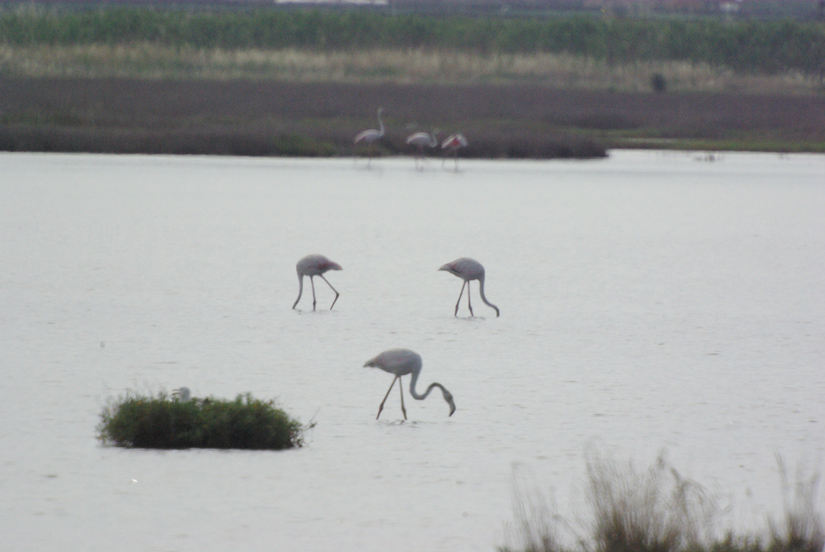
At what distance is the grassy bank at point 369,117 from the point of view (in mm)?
32031

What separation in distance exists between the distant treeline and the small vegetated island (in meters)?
0.09

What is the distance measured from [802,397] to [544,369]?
67.5 inches

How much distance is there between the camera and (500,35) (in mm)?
55969

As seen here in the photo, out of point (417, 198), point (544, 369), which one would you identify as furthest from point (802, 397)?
point (417, 198)

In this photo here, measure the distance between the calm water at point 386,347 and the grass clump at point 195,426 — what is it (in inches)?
3.6

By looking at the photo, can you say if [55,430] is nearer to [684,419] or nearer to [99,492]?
[99,492]

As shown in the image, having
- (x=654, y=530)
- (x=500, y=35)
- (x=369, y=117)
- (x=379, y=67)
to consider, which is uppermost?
(x=654, y=530)

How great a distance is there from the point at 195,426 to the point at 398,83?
41.6 m

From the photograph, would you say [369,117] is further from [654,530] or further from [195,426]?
[654,530]

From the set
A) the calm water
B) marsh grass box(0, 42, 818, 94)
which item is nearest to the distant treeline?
marsh grass box(0, 42, 818, 94)

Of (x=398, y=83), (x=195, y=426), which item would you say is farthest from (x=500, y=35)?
(x=195, y=426)

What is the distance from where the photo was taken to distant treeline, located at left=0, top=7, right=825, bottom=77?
53.2 meters

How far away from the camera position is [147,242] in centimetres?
1609

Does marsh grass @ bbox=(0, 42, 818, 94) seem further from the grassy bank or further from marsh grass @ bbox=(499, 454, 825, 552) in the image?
marsh grass @ bbox=(499, 454, 825, 552)
